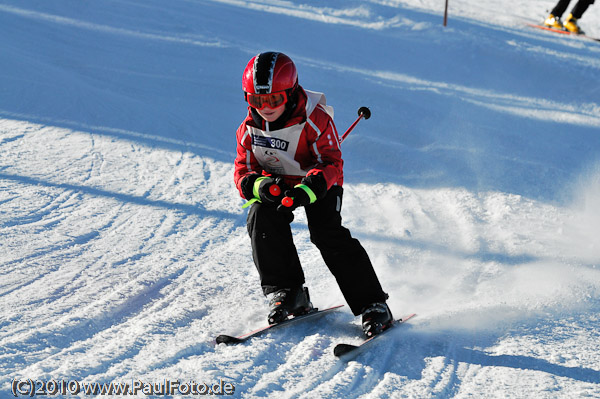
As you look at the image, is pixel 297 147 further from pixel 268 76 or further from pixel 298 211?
pixel 298 211

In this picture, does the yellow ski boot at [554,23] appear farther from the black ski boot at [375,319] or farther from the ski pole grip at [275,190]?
the ski pole grip at [275,190]

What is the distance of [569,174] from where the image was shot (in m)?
7.33

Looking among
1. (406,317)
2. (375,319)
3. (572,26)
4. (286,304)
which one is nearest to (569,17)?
(572,26)

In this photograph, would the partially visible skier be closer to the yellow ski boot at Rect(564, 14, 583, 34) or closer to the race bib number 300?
the yellow ski boot at Rect(564, 14, 583, 34)

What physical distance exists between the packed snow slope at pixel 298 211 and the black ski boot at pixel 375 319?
0.10m

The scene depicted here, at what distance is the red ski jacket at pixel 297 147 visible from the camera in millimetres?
3715

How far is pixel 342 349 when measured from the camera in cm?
351

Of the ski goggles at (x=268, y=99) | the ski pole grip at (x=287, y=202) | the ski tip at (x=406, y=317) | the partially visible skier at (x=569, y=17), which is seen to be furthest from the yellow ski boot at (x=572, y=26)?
the ski pole grip at (x=287, y=202)

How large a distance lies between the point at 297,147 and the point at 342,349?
1.20 metres

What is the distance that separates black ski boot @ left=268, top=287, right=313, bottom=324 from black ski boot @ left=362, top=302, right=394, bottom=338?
410mm

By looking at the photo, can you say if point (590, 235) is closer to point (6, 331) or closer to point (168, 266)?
point (168, 266)

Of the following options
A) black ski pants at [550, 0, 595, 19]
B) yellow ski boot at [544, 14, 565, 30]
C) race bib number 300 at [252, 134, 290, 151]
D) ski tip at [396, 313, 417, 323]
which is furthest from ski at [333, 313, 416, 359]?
yellow ski boot at [544, 14, 565, 30]

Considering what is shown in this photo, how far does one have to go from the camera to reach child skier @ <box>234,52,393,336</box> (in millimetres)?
3625

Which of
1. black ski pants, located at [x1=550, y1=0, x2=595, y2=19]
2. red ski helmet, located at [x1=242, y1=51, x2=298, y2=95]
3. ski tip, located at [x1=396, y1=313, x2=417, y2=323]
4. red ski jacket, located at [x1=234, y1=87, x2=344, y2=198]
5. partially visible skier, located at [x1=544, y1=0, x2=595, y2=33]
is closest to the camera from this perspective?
red ski helmet, located at [x1=242, y1=51, x2=298, y2=95]
